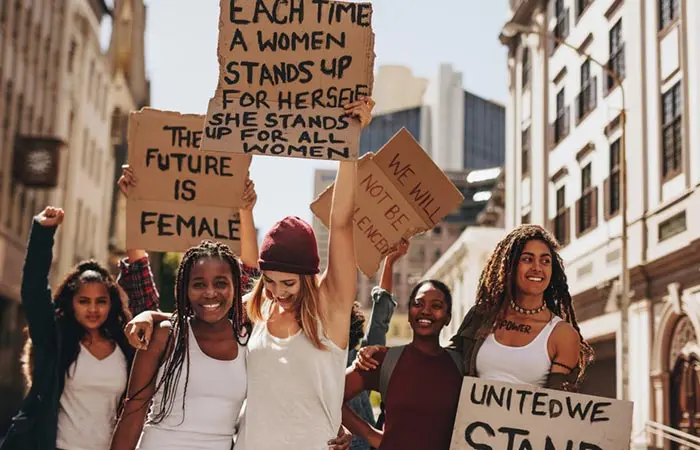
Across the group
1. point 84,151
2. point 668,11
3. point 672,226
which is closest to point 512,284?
point 672,226

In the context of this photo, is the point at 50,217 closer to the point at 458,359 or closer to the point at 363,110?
the point at 363,110

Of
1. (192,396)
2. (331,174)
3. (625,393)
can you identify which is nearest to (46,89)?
(625,393)

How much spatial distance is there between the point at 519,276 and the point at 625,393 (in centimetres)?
1708

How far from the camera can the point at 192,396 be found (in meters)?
4.75

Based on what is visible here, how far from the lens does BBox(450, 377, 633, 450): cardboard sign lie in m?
5.28

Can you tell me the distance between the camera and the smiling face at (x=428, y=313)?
5.73 metres

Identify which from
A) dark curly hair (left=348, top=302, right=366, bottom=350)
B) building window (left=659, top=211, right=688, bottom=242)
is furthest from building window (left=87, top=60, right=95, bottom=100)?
dark curly hair (left=348, top=302, right=366, bottom=350)

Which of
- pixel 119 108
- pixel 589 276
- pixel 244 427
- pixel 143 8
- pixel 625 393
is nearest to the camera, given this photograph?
pixel 244 427

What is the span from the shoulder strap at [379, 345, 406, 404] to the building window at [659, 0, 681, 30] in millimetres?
17042

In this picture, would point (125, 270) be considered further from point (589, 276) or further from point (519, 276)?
point (589, 276)

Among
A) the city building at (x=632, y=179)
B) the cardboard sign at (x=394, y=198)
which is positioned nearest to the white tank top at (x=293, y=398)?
the cardboard sign at (x=394, y=198)

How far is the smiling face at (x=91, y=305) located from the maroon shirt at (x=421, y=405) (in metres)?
1.67

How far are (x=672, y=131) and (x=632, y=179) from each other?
2.56 metres

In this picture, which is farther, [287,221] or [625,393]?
[625,393]
